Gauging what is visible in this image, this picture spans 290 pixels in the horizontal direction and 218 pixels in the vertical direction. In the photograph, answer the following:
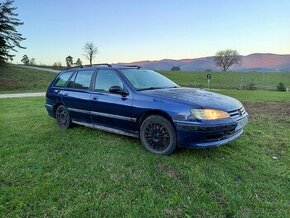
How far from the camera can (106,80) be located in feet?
18.6

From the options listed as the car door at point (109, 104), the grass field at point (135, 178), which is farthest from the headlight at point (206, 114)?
the car door at point (109, 104)

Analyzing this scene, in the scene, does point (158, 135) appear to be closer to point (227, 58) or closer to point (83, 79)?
point (83, 79)

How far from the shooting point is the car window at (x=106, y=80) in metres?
5.48

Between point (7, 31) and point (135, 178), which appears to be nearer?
point (135, 178)

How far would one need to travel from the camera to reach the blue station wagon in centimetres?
439

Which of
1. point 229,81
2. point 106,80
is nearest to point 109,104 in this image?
point 106,80

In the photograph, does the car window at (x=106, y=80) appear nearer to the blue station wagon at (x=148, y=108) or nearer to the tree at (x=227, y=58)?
the blue station wagon at (x=148, y=108)

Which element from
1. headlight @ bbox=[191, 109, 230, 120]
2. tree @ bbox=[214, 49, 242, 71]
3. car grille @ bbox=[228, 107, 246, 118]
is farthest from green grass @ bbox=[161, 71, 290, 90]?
tree @ bbox=[214, 49, 242, 71]

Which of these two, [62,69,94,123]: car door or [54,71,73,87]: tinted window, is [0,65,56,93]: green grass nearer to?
[54,71,73,87]: tinted window

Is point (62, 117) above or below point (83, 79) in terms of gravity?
below

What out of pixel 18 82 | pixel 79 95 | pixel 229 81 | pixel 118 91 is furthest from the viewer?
pixel 229 81

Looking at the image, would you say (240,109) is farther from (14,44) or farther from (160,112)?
(14,44)

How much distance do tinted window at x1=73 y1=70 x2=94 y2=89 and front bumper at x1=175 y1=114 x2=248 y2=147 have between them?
245 centimetres

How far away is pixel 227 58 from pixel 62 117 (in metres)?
92.8
